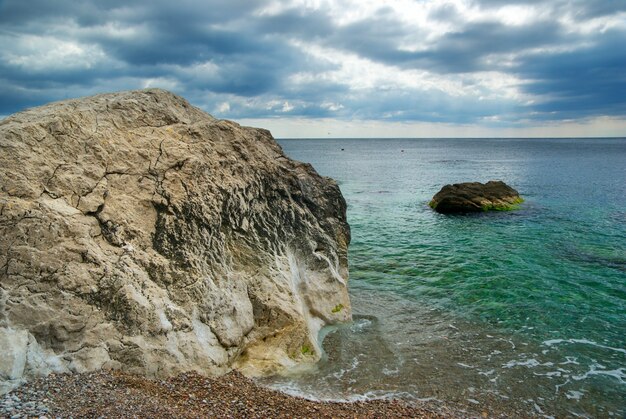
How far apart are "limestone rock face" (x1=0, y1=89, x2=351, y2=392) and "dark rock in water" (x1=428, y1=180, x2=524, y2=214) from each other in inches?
1104

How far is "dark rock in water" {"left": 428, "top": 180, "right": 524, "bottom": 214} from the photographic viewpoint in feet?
131

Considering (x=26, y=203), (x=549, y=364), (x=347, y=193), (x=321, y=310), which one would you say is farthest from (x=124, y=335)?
(x=347, y=193)

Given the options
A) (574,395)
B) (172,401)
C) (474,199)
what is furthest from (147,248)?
(474,199)

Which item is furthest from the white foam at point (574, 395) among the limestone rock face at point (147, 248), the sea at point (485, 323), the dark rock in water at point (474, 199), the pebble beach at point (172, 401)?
the dark rock in water at point (474, 199)

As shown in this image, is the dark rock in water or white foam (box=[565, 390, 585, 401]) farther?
the dark rock in water

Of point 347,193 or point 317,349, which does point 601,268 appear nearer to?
point 317,349

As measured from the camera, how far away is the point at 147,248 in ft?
34.6

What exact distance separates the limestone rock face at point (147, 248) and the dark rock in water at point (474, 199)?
1104 inches

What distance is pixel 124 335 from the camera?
9203 mm

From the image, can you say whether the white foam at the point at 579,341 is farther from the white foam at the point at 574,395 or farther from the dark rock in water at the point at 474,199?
the dark rock in water at the point at 474,199

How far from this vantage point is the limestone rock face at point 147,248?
884 cm

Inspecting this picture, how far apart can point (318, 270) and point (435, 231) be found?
18.9m

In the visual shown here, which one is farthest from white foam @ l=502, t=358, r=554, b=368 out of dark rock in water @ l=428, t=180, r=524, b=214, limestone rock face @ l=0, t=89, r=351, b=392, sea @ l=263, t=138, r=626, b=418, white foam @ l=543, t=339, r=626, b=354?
dark rock in water @ l=428, t=180, r=524, b=214

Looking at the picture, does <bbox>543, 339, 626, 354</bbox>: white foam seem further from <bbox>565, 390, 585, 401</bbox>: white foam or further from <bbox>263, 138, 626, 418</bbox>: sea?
<bbox>565, 390, 585, 401</bbox>: white foam
